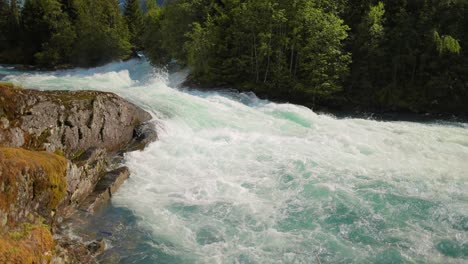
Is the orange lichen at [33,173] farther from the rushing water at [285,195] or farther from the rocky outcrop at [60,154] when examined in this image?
the rushing water at [285,195]

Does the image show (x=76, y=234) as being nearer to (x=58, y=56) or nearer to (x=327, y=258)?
(x=327, y=258)

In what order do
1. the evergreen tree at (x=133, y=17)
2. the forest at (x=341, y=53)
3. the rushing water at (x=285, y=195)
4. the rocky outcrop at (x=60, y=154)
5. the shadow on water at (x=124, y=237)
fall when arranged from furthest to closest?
the evergreen tree at (x=133, y=17), the forest at (x=341, y=53), the rushing water at (x=285, y=195), the shadow on water at (x=124, y=237), the rocky outcrop at (x=60, y=154)

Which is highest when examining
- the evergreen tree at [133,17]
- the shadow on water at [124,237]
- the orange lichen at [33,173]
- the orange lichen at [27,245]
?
the evergreen tree at [133,17]

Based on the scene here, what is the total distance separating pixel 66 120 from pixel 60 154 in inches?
50.4

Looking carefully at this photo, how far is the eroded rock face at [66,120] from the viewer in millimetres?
9508

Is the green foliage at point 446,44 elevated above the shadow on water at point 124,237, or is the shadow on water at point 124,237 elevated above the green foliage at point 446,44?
the green foliage at point 446,44

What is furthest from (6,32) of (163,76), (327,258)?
(327,258)

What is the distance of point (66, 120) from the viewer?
36.7 ft

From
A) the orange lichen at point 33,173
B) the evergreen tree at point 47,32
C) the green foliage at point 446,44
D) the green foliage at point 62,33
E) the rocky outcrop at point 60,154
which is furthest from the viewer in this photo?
the evergreen tree at point 47,32

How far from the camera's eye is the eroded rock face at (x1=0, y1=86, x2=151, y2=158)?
951 cm

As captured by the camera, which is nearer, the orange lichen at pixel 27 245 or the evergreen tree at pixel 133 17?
the orange lichen at pixel 27 245

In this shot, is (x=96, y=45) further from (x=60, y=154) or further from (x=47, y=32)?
(x=60, y=154)

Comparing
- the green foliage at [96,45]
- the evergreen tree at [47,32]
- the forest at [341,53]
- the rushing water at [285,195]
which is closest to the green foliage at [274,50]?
the forest at [341,53]

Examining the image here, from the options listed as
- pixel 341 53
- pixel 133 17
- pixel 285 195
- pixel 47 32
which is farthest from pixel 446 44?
pixel 133 17
